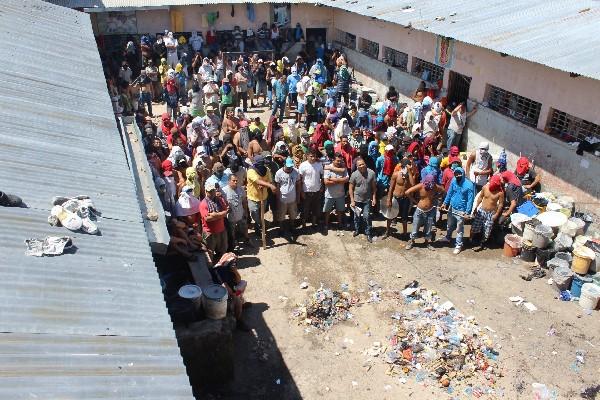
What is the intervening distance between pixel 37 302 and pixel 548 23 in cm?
1213

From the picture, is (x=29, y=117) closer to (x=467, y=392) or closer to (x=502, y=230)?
(x=467, y=392)

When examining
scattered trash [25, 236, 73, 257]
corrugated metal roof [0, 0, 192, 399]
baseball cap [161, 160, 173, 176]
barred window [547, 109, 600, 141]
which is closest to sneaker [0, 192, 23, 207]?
corrugated metal roof [0, 0, 192, 399]

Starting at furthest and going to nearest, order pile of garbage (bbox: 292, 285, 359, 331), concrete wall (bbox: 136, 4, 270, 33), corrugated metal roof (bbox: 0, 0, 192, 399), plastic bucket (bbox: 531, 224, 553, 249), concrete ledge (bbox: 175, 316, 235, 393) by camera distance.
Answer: concrete wall (bbox: 136, 4, 270, 33) → plastic bucket (bbox: 531, 224, 553, 249) → pile of garbage (bbox: 292, 285, 359, 331) → concrete ledge (bbox: 175, 316, 235, 393) → corrugated metal roof (bbox: 0, 0, 192, 399)

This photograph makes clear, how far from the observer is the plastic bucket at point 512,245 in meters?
9.05

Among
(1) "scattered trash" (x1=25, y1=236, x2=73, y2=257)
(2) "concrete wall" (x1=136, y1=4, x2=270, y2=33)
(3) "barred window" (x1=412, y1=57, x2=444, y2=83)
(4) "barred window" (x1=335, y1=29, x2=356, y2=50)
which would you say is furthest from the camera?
(4) "barred window" (x1=335, y1=29, x2=356, y2=50)

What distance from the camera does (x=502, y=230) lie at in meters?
9.58

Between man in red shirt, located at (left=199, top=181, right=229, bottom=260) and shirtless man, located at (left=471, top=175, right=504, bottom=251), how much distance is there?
4.47 metres

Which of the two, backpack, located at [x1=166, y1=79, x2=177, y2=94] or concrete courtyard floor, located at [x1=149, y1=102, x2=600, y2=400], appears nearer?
concrete courtyard floor, located at [x1=149, y1=102, x2=600, y2=400]

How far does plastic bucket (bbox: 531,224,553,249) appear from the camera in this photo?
8.65 metres

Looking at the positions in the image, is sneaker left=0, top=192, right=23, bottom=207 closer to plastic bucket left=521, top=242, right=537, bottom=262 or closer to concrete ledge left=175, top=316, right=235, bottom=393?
concrete ledge left=175, top=316, right=235, bottom=393

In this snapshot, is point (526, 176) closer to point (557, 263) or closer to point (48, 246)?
point (557, 263)

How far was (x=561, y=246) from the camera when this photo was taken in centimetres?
873

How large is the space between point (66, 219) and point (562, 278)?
730 centimetres

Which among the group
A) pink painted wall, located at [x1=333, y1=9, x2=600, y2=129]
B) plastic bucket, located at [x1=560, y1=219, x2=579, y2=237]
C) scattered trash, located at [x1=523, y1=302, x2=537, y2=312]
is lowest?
scattered trash, located at [x1=523, y1=302, x2=537, y2=312]
